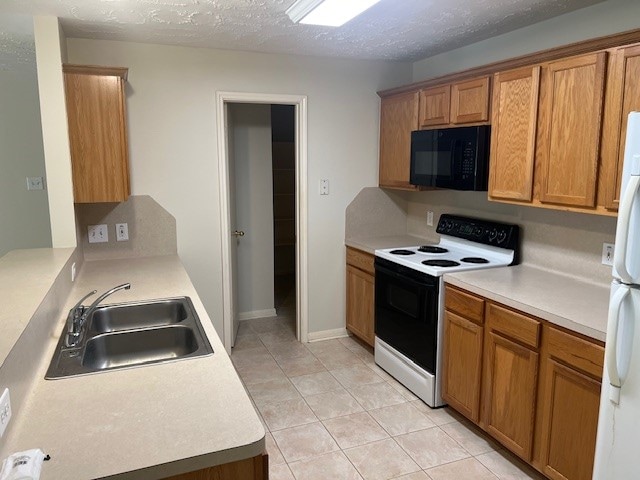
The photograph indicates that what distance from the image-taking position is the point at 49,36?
266 cm

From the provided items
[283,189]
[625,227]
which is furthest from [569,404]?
[283,189]

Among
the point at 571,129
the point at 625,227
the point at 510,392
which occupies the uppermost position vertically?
the point at 571,129

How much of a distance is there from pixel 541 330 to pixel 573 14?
1.73m

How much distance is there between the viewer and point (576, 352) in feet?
6.61

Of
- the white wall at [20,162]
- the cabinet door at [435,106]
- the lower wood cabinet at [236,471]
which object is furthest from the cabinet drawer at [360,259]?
the white wall at [20,162]

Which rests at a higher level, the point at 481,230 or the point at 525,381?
the point at 481,230

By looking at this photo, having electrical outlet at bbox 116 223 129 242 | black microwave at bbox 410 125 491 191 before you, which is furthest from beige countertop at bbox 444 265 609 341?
electrical outlet at bbox 116 223 129 242

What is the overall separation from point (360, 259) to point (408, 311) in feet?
2.68

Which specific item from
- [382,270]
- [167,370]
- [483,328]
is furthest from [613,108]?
[167,370]

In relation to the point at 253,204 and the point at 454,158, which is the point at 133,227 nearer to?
the point at 253,204

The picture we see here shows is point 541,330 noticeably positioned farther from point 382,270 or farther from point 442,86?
point 442,86

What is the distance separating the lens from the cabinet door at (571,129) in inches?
86.2

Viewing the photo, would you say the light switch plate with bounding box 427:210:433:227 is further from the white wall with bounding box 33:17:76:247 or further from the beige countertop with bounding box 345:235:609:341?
the white wall with bounding box 33:17:76:247

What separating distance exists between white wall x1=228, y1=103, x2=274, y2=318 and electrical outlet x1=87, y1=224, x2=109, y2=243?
1152 millimetres
